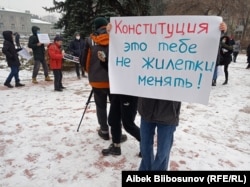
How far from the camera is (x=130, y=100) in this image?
10.7 ft

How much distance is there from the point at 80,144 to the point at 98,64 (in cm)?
141

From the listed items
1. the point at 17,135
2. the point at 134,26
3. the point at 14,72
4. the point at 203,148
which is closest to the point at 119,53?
the point at 134,26

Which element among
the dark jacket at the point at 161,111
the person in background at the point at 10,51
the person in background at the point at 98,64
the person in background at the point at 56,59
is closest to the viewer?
the dark jacket at the point at 161,111

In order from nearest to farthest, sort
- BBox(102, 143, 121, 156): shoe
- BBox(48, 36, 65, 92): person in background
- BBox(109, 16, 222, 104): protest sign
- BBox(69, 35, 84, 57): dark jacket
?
BBox(109, 16, 222, 104): protest sign → BBox(102, 143, 121, 156): shoe → BBox(48, 36, 65, 92): person in background → BBox(69, 35, 84, 57): dark jacket

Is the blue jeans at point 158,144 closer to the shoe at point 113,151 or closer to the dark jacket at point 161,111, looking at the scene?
the dark jacket at point 161,111

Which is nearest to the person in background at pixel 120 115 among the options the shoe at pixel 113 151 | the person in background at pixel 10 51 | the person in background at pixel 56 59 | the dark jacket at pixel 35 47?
the shoe at pixel 113 151

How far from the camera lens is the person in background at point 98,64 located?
11.0 ft

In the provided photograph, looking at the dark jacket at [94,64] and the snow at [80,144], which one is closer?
the snow at [80,144]

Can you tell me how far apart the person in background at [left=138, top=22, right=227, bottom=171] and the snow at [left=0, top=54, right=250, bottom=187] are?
728mm

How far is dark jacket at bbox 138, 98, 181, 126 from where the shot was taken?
2500 millimetres

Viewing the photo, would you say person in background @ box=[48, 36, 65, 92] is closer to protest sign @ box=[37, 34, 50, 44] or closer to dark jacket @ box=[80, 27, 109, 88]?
protest sign @ box=[37, 34, 50, 44]

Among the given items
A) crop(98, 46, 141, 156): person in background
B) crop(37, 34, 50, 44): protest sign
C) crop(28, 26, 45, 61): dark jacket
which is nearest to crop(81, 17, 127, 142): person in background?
crop(98, 46, 141, 156): person in background

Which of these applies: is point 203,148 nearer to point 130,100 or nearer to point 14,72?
point 130,100

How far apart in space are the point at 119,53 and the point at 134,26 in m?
0.35
